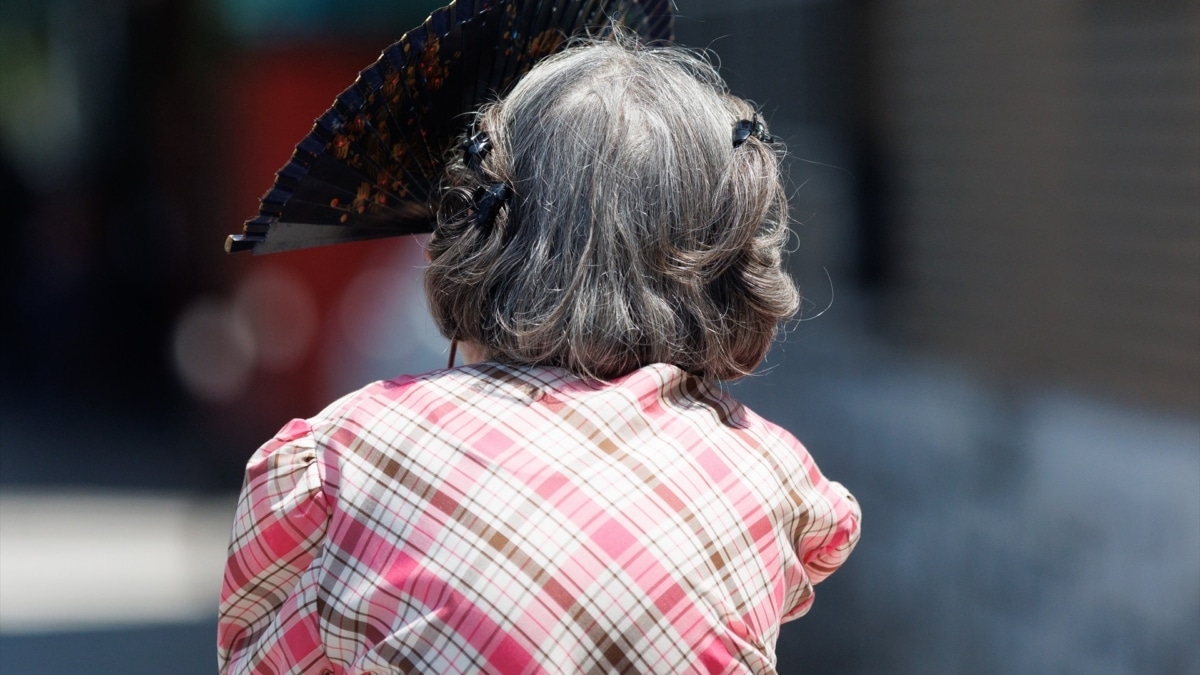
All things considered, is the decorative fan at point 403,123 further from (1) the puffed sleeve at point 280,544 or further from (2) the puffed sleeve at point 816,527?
(2) the puffed sleeve at point 816,527

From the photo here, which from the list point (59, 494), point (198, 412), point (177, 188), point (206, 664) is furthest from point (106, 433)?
point (206, 664)

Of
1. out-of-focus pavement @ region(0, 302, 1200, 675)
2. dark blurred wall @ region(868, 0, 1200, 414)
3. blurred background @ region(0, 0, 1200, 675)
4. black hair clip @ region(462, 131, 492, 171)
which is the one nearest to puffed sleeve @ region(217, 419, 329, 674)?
black hair clip @ region(462, 131, 492, 171)

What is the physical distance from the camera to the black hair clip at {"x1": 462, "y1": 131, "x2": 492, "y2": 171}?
51.4 inches

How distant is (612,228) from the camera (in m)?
1.23

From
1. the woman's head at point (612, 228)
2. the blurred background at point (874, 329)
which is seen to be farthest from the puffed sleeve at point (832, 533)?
the blurred background at point (874, 329)

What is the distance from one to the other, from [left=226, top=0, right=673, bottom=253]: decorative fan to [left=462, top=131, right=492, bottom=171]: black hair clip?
0.45 feet

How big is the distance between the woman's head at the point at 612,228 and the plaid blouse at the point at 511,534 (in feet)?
0.20

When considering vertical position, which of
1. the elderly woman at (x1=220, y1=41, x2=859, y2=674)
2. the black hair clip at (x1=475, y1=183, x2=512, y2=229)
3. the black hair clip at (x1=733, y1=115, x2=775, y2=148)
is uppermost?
the black hair clip at (x1=733, y1=115, x2=775, y2=148)

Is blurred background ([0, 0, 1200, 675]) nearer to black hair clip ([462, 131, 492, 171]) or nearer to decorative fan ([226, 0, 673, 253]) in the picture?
decorative fan ([226, 0, 673, 253])

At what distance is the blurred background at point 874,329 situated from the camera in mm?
3143

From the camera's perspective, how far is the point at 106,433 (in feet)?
20.4

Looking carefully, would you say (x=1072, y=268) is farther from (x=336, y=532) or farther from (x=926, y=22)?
(x=336, y=532)

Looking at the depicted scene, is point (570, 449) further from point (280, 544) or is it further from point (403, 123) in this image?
point (403, 123)

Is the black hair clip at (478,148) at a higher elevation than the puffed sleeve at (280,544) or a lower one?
higher
